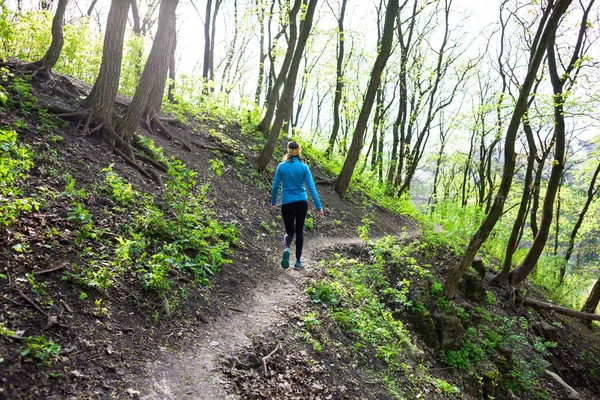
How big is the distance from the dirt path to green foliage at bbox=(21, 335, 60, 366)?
0.86m

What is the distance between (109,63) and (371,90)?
366 inches

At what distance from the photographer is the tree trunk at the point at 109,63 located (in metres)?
7.91

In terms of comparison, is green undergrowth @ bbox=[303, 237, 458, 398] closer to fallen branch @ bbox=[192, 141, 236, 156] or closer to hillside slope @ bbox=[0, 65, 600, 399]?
hillside slope @ bbox=[0, 65, 600, 399]

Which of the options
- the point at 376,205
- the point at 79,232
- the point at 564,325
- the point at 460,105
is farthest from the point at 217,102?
the point at 460,105

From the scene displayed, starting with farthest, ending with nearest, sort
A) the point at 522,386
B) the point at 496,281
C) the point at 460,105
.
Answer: the point at 460,105, the point at 496,281, the point at 522,386

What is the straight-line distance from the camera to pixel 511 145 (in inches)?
398

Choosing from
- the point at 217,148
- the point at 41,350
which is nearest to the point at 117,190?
the point at 41,350

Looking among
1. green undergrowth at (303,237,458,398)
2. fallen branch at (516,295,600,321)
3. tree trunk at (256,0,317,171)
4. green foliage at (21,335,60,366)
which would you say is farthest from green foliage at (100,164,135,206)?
fallen branch at (516,295,600,321)

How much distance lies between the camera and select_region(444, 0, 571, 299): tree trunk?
9359 millimetres

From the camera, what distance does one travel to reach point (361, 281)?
863 centimetres

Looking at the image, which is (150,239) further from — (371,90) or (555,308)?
(555,308)

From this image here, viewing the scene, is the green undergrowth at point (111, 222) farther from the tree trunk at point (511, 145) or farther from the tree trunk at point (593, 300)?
the tree trunk at point (593, 300)

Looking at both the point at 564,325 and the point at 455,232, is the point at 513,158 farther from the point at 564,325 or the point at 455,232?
the point at 564,325

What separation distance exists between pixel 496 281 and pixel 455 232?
245 cm
